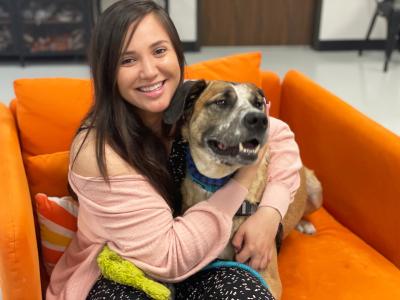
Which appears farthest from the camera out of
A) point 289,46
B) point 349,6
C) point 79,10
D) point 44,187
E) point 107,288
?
point 289,46

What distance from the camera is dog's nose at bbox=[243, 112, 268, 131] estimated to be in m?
1.22

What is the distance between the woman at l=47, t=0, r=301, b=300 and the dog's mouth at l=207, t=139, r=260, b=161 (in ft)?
0.37

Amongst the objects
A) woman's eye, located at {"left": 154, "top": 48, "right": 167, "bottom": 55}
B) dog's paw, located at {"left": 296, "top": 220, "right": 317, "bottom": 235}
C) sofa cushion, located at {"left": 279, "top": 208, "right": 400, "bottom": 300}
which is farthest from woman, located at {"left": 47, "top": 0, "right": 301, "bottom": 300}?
dog's paw, located at {"left": 296, "top": 220, "right": 317, "bottom": 235}

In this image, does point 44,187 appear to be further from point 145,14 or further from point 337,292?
point 337,292

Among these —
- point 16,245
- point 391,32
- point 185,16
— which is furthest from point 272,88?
point 185,16

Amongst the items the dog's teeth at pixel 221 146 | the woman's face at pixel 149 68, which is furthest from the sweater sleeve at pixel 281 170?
the woman's face at pixel 149 68

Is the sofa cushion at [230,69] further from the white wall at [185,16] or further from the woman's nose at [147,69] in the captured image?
the white wall at [185,16]

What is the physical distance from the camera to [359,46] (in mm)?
5441

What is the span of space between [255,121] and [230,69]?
724 millimetres

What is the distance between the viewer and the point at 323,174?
1.97 metres

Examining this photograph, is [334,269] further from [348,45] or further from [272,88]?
[348,45]

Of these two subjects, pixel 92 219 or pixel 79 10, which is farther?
pixel 79 10

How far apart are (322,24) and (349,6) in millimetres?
346

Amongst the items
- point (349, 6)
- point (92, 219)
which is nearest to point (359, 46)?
point (349, 6)
